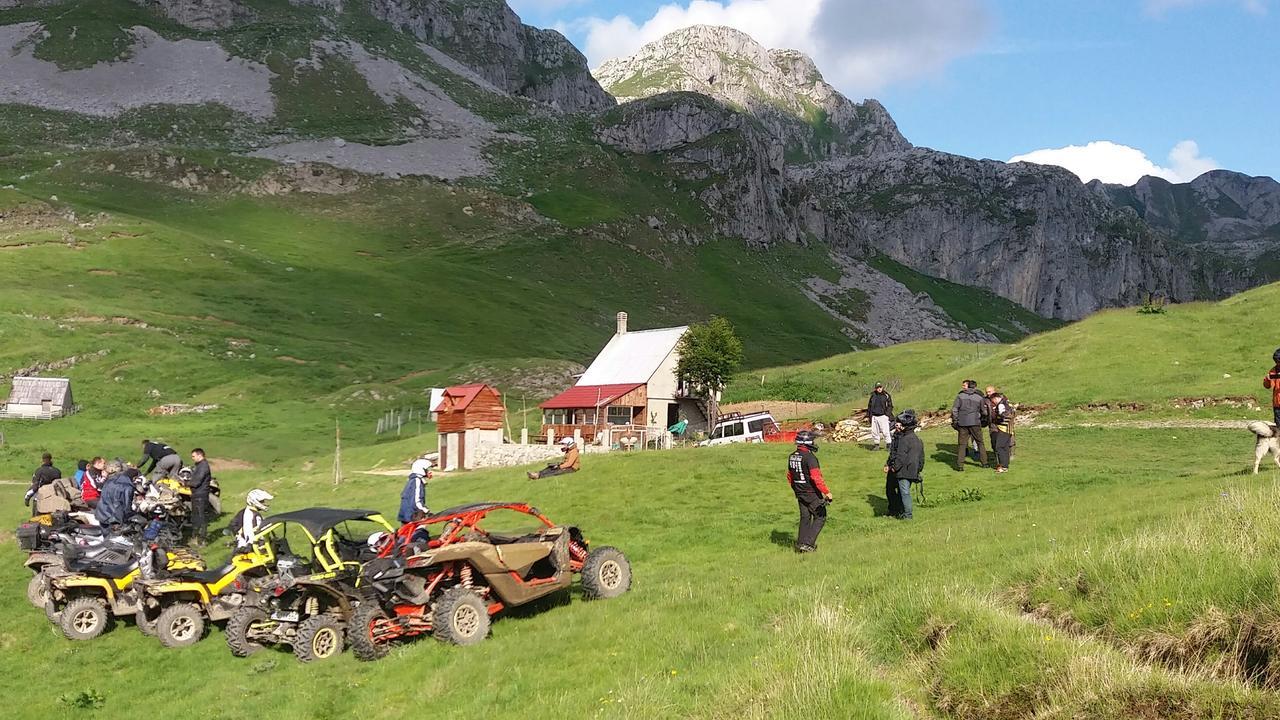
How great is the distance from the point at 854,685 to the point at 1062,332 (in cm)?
4589

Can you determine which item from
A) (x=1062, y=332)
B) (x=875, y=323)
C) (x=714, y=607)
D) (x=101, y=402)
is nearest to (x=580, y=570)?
(x=714, y=607)

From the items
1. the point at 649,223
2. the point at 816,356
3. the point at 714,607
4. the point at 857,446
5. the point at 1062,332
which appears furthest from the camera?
the point at 649,223

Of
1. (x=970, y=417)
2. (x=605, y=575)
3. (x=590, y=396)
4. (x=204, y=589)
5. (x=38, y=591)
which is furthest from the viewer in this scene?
(x=590, y=396)

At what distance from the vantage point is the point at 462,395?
46.9 m

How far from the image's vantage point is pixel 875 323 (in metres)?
200

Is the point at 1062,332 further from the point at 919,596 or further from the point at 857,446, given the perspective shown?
the point at 919,596

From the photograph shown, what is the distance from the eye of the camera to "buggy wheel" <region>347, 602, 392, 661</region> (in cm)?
1305

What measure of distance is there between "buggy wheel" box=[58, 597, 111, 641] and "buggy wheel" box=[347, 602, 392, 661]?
8.18 m

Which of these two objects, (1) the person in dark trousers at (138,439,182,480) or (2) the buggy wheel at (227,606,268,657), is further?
(1) the person in dark trousers at (138,439,182,480)

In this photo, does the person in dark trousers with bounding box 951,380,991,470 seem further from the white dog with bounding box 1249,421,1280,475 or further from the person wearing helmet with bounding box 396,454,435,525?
the person wearing helmet with bounding box 396,454,435,525

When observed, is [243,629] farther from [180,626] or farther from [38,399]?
[38,399]

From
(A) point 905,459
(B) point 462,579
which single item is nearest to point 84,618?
(B) point 462,579

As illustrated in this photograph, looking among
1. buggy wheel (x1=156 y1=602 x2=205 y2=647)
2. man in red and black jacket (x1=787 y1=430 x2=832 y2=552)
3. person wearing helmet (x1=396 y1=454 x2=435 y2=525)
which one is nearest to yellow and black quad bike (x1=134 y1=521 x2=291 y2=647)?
buggy wheel (x1=156 y1=602 x2=205 y2=647)

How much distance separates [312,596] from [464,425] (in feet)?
104
